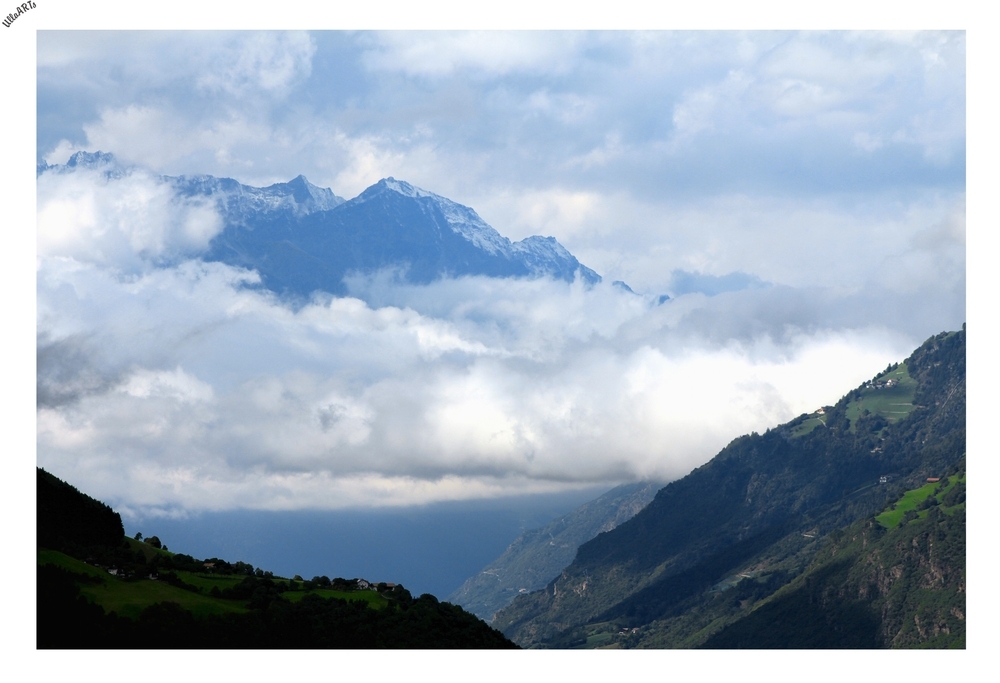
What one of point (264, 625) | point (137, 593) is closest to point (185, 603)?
point (137, 593)

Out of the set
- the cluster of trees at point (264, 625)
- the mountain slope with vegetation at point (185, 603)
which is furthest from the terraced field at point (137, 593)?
the cluster of trees at point (264, 625)

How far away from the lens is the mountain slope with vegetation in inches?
2889

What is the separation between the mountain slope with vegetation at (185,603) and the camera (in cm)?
7338

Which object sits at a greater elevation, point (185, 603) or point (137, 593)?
point (137, 593)

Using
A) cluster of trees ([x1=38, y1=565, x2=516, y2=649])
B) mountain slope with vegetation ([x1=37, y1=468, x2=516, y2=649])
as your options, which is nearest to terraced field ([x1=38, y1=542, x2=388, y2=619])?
mountain slope with vegetation ([x1=37, y1=468, x2=516, y2=649])

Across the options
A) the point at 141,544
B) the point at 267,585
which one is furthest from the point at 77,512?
the point at 267,585

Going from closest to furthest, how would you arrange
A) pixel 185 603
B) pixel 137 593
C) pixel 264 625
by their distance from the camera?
pixel 137 593, pixel 185 603, pixel 264 625

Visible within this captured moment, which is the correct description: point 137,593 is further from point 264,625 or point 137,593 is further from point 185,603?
point 264,625

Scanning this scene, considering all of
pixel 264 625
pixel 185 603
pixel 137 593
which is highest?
pixel 137 593

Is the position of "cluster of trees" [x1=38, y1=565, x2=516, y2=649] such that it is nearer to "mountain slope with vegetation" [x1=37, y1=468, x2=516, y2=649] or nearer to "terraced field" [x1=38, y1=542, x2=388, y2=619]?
"mountain slope with vegetation" [x1=37, y1=468, x2=516, y2=649]

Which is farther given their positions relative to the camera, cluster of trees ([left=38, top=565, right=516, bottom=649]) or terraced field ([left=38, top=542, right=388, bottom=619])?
terraced field ([left=38, top=542, right=388, bottom=619])

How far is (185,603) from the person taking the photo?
82.1 meters
